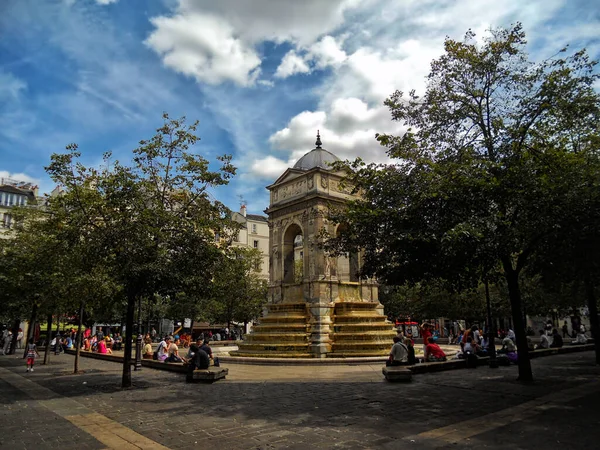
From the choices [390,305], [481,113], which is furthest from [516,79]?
[390,305]

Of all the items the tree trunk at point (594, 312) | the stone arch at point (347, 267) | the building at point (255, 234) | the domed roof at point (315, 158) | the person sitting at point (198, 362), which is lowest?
the person sitting at point (198, 362)

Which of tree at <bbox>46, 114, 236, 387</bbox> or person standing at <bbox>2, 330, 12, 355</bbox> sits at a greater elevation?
tree at <bbox>46, 114, 236, 387</bbox>

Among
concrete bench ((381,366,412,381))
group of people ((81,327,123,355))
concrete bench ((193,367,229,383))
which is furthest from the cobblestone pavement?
group of people ((81,327,123,355))

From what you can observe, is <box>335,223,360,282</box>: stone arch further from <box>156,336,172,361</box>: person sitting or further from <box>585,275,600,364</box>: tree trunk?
<box>585,275,600,364</box>: tree trunk

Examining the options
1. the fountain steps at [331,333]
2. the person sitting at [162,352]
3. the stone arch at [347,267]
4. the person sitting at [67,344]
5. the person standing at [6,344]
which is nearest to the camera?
the person sitting at [162,352]

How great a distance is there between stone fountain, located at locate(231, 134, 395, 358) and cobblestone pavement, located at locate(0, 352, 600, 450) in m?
6.37

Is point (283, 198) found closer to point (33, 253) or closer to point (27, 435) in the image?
point (33, 253)

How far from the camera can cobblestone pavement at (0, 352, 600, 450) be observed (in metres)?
6.53

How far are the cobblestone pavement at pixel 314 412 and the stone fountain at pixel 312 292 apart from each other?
6374 millimetres

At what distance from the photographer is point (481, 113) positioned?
41.1 ft

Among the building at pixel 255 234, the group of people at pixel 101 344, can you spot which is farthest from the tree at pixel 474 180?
the building at pixel 255 234

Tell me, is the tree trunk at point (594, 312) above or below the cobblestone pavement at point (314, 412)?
above

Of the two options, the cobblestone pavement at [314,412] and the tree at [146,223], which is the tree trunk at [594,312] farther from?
the tree at [146,223]

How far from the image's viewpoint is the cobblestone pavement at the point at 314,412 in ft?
21.4
